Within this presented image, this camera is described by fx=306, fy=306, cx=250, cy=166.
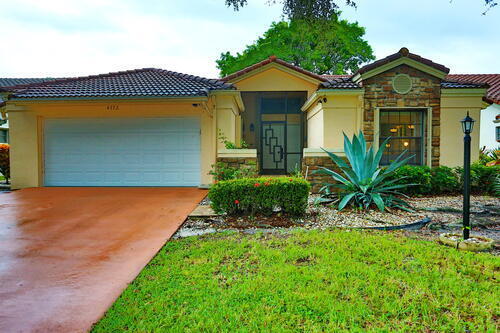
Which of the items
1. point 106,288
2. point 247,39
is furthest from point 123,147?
point 247,39

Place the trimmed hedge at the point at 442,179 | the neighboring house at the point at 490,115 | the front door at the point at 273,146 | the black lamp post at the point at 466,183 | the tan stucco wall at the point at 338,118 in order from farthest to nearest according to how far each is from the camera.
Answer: the neighboring house at the point at 490,115 < the front door at the point at 273,146 < the tan stucco wall at the point at 338,118 < the trimmed hedge at the point at 442,179 < the black lamp post at the point at 466,183

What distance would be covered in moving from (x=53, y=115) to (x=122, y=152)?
9.31ft

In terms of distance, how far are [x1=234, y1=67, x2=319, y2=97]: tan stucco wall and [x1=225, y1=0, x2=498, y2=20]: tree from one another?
7.73 metres

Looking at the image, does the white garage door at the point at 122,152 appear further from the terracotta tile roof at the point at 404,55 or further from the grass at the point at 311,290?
the grass at the point at 311,290

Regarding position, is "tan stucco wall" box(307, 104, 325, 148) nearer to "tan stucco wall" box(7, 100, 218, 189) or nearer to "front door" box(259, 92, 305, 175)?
"front door" box(259, 92, 305, 175)

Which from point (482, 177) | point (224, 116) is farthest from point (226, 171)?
point (482, 177)

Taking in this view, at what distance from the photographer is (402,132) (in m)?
10.9

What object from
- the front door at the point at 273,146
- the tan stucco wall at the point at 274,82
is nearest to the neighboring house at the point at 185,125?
the tan stucco wall at the point at 274,82

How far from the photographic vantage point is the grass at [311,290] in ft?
8.31

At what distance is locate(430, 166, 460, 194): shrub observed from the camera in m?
9.16

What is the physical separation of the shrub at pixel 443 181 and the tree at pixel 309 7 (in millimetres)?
4778

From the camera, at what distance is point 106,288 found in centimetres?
321

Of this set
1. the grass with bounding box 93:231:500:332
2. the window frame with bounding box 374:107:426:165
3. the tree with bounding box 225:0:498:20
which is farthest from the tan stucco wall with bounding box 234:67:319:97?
the grass with bounding box 93:231:500:332

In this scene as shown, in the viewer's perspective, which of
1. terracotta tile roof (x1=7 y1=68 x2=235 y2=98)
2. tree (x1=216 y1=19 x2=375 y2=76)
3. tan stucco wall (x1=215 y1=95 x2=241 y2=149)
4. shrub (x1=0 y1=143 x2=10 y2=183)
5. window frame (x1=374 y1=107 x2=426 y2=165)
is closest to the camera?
terracotta tile roof (x1=7 y1=68 x2=235 y2=98)
